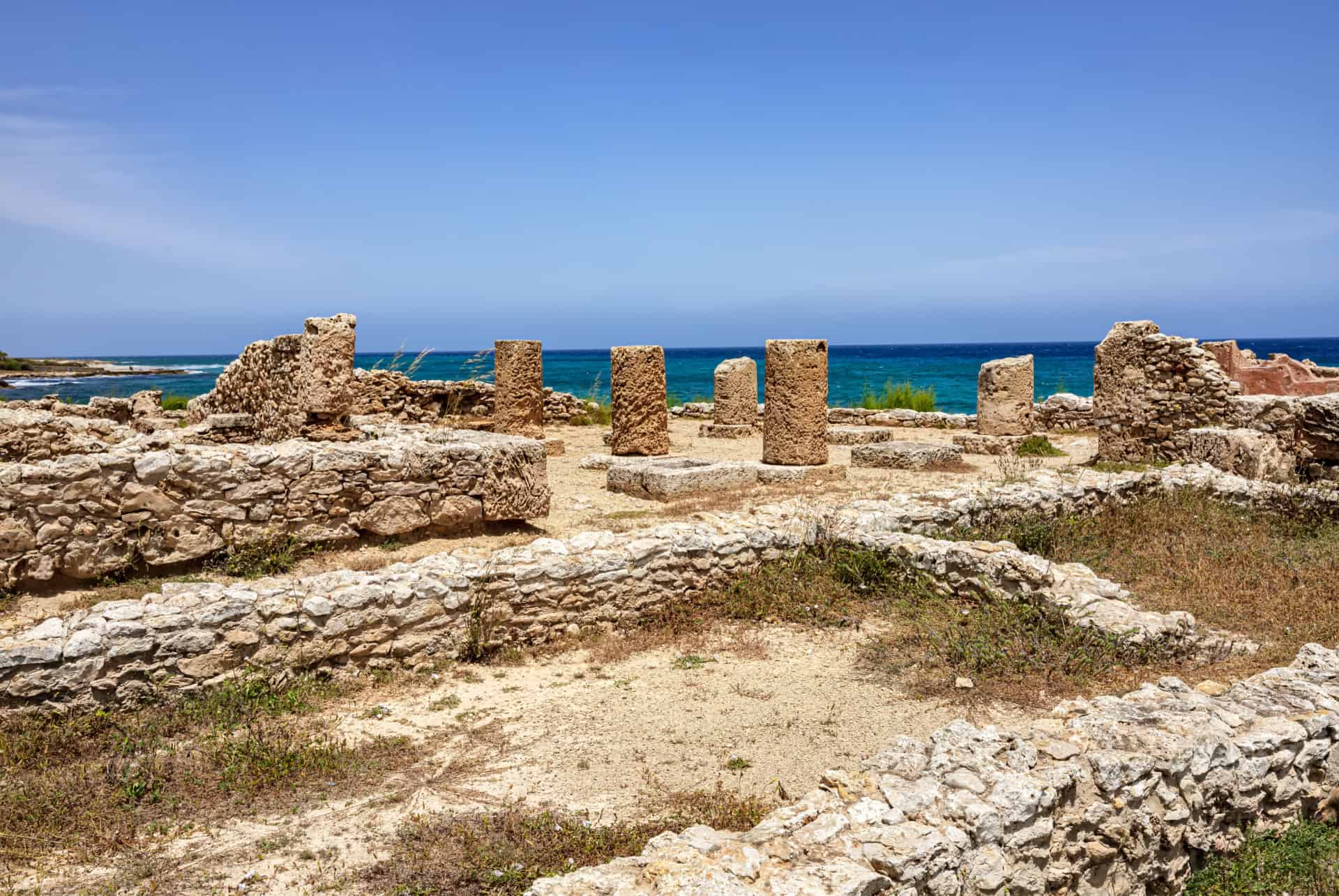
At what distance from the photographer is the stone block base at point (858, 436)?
55.7 feet

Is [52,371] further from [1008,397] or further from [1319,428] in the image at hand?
[1319,428]

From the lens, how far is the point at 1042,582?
21.4 feet

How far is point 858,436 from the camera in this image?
56.6 feet

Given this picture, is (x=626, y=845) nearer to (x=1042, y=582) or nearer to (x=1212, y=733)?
(x=1212, y=733)

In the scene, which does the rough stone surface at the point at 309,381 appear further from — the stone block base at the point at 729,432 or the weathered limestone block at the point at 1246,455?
the weathered limestone block at the point at 1246,455

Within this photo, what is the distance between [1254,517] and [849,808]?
831 centimetres

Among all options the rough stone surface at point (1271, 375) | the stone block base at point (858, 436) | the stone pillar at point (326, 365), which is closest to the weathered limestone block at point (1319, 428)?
the rough stone surface at point (1271, 375)

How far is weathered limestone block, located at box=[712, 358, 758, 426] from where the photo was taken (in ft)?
61.4

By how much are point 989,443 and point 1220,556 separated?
8362 mm

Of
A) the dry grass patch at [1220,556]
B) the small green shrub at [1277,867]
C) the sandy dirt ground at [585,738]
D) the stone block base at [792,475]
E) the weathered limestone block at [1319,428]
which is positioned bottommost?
the small green shrub at [1277,867]

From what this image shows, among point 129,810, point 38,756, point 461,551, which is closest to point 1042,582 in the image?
point 461,551

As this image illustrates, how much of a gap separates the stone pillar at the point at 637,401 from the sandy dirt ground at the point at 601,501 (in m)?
0.71

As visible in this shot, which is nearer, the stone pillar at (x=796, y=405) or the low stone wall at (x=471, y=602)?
the low stone wall at (x=471, y=602)

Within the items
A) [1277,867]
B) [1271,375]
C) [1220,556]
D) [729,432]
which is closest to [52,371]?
[729,432]
